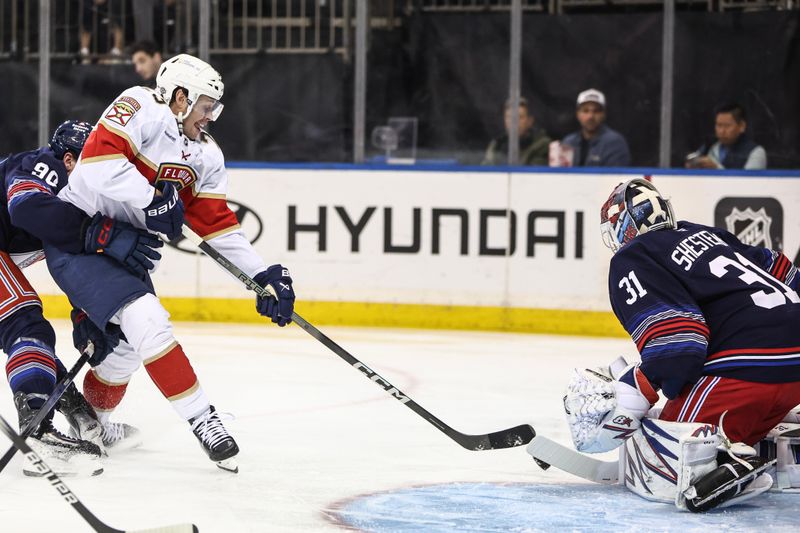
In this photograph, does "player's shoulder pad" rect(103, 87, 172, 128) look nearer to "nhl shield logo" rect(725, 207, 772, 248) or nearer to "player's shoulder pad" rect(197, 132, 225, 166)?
"player's shoulder pad" rect(197, 132, 225, 166)

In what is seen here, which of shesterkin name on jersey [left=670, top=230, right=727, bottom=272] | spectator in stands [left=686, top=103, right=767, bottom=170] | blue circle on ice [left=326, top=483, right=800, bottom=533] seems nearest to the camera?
blue circle on ice [left=326, top=483, right=800, bottom=533]

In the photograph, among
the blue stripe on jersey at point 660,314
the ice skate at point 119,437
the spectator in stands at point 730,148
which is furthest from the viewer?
the spectator in stands at point 730,148

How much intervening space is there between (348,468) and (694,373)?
0.96 m

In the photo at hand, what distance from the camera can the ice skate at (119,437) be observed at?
11.8 feet

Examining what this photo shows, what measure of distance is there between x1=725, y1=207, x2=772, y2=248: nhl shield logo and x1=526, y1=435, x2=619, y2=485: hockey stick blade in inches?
121

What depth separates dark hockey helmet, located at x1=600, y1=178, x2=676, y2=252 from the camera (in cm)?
315

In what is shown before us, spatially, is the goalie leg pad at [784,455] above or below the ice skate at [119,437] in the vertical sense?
above

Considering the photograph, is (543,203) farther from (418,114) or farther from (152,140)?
(152,140)

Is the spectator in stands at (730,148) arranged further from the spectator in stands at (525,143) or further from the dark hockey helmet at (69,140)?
the dark hockey helmet at (69,140)

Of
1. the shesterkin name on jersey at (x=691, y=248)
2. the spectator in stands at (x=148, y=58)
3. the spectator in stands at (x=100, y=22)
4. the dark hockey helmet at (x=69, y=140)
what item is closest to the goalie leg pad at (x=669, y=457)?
the shesterkin name on jersey at (x=691, y=248)

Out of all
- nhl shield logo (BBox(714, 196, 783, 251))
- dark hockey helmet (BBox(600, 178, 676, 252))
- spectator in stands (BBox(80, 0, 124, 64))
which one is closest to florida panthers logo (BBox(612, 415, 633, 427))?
dark hockey helmet (BBox(600, 178, 676, 252))

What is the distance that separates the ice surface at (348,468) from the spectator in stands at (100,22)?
218 centimetres

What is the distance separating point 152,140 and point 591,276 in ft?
11.1

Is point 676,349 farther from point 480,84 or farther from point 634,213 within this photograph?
point 480,84
